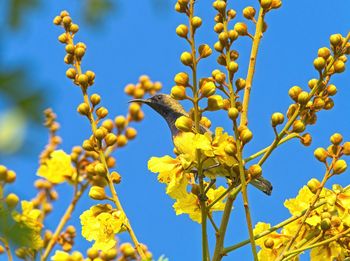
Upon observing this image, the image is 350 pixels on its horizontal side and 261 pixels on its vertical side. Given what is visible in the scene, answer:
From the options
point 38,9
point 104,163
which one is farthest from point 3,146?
point 104,163

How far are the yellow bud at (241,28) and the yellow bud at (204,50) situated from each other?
51cm

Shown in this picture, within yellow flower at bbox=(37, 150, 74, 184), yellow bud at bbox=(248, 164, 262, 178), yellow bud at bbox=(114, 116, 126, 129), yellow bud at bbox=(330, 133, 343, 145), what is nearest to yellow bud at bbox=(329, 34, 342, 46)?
yellow bud at bbox=(330, 133, 343, 145)

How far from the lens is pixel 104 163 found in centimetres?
314

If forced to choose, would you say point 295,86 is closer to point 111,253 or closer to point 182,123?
point 182,123

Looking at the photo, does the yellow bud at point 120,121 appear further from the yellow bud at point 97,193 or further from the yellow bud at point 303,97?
the yellow bud at point 303,97

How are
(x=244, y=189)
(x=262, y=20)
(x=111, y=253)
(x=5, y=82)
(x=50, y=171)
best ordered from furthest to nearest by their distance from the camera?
(x=50, y=171) → (x=262, y=20) → (x=244, y=189) → (x=111, y=253) → (x=5, y=82)

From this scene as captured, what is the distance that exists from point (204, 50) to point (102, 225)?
1.02 meters

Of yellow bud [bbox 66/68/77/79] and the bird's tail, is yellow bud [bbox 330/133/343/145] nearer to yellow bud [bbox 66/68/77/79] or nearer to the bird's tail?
the bird's tail

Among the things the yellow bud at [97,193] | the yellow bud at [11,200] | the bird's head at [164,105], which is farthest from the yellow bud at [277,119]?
the bird's head at [164,105]

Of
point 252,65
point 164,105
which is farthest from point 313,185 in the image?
point 164,105

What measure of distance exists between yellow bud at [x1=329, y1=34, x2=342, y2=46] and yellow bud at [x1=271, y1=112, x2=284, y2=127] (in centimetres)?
55

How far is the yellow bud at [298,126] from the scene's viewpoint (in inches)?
119

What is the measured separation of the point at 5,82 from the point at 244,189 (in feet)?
7.13

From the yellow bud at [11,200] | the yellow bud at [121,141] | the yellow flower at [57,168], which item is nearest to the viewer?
the yellow bud at [11,200]
